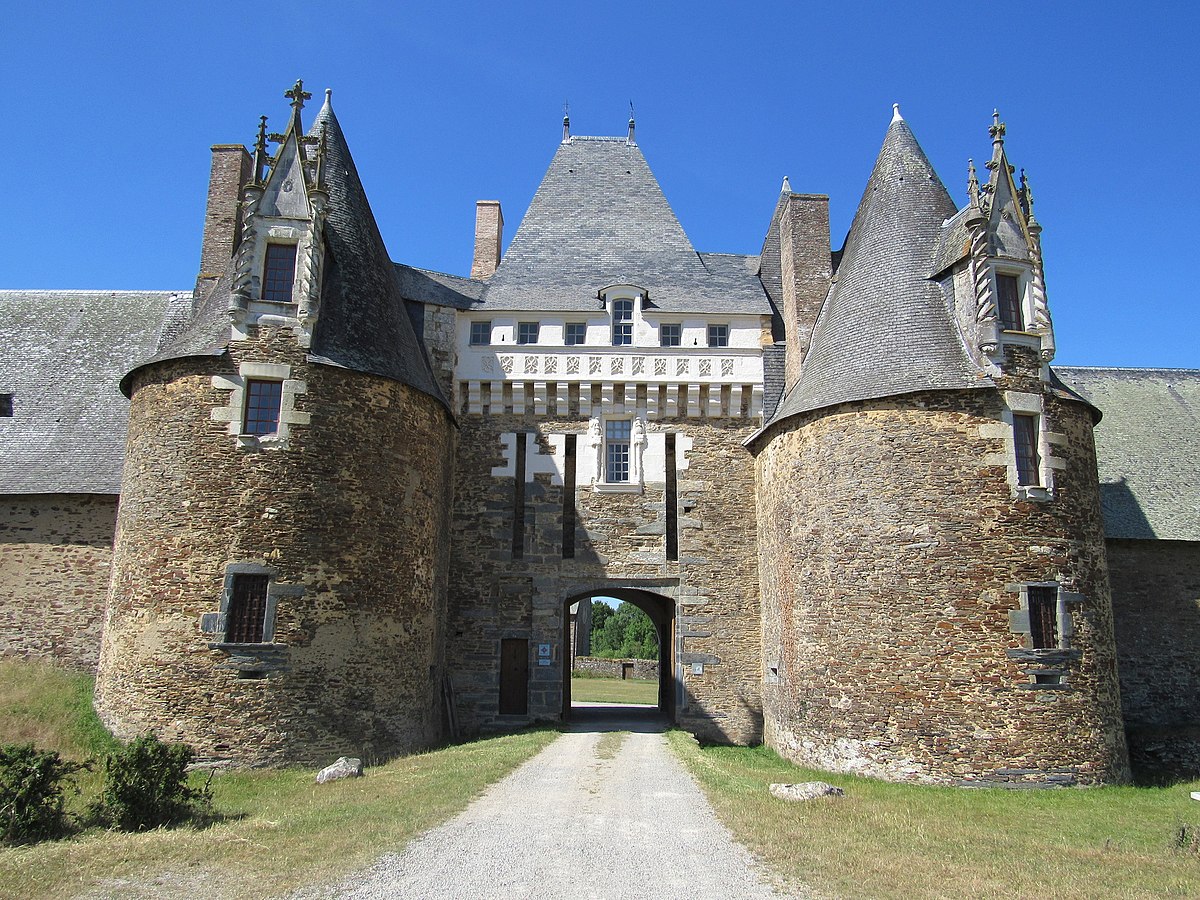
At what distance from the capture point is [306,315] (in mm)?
16812

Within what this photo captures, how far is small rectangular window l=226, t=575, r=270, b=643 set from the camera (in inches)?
611

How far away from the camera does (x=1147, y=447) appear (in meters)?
23.7

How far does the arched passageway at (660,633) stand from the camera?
21.4m

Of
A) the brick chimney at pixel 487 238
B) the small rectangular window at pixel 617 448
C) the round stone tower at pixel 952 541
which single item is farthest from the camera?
the brick chimney at pixel 487 238

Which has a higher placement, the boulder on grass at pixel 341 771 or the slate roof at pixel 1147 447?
the slate roof at pixel 1147 447

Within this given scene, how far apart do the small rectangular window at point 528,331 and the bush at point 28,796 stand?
1456 cm

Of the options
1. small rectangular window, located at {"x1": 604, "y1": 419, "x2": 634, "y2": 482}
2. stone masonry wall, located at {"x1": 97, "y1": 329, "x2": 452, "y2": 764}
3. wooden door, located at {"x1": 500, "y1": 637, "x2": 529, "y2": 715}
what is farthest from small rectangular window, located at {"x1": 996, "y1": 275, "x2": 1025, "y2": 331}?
wooden door, located at {"x1": 500, "y1": 637, "x2": 529, "y2": 715}

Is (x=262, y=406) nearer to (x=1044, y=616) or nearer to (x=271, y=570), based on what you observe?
(x=271, y=570)

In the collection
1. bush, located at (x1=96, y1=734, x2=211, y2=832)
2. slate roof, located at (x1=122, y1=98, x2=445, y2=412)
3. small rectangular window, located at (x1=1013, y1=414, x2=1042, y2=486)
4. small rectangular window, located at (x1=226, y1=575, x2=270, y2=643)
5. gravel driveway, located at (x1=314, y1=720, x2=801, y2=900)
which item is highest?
slate roof, located at (x1=122, y1=98, x2=445, y2=412)

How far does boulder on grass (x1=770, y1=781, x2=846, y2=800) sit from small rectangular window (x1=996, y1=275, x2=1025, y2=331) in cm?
945

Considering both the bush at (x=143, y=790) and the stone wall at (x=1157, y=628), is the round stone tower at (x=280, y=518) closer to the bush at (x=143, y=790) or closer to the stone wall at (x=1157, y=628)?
the bush at (x=143, y=790)

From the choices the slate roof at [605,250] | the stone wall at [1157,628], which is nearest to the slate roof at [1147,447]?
the stone wall at [1157,628]

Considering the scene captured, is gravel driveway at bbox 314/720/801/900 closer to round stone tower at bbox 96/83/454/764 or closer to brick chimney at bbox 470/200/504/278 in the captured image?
round stone tower at bbox 96/83/454/764

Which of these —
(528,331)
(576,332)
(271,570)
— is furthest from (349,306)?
(576,332)
